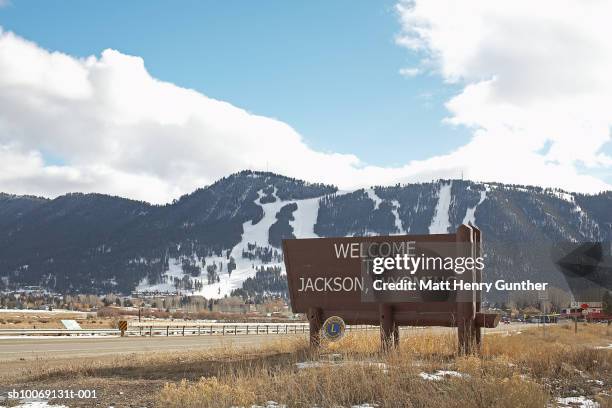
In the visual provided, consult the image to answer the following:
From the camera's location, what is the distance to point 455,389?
866 cm

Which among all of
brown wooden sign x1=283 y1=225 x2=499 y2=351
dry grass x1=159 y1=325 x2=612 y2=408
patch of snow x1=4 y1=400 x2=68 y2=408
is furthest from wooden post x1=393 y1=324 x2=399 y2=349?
patch of snow x1=4 y1=400 x2=68 y2=408

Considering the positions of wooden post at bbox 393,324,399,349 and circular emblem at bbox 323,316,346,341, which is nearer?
wooden post at bbox 393,324,399,349

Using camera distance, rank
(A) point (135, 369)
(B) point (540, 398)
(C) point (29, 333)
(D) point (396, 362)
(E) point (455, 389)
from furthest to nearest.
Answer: (C) point (29, 333) < (A) point (135, 369) < (D) point (396, 362) < (E) point (455, 389) < (B) point (540, 398)

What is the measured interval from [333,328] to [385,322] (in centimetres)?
133

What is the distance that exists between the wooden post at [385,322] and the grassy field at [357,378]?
0.40m

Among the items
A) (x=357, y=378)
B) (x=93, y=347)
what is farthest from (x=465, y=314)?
(x=93, y=347)

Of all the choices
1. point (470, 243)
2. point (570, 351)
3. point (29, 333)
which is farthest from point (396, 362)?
point (29, 333)

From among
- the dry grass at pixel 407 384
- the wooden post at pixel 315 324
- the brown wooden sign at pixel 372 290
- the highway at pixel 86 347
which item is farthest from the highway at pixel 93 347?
the dry grass at pixel 407 384

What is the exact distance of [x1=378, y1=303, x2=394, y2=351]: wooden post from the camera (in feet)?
44.7

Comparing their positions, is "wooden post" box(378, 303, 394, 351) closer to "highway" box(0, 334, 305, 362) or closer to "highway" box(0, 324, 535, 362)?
"highway" box(0, 324, 535, 362)

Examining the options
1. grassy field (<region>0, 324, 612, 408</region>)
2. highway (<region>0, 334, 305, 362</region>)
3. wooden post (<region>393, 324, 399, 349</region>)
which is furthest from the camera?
highway (<region>0, 334, 305, 362</region>)

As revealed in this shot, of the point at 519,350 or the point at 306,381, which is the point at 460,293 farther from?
the point at 306,381

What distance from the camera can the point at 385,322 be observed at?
548 inches

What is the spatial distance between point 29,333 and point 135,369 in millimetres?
28582
